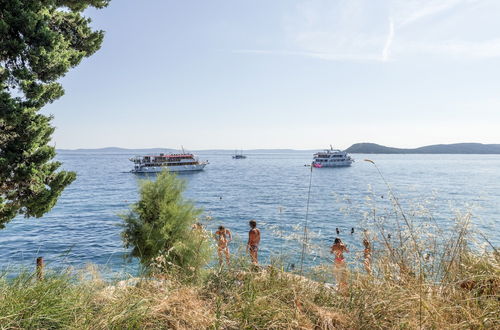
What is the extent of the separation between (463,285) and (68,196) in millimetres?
62177

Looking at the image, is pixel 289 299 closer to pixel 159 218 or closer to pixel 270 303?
pixel 270 303

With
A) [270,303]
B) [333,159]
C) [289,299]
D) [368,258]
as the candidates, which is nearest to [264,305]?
[270,303]

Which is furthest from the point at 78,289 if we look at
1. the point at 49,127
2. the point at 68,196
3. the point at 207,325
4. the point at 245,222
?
the point at 68,196

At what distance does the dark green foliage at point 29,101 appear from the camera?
7559 mm

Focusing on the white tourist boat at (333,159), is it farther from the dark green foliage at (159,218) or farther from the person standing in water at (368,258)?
the person standing in water at (368,258)

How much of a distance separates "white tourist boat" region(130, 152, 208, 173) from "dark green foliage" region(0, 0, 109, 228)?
67337mm

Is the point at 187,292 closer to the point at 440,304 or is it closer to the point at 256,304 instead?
the point at 256,304

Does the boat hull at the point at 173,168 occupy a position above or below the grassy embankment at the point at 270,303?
below

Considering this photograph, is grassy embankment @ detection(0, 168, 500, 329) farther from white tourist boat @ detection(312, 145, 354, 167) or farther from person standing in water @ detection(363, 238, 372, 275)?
white tourist boat @ detection(312, 145, 354, 167)

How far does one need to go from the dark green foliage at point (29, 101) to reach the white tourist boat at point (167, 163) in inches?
2651

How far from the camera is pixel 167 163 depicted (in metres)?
80.3

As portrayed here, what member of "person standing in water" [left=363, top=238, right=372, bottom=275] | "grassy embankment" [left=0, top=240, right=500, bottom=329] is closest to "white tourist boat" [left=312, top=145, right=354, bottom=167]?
"person standing in water" [left=363, top=238, right=372, bottom=275]

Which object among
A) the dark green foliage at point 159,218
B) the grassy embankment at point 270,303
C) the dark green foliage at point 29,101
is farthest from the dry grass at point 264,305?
the dark green foliage at point 159,218

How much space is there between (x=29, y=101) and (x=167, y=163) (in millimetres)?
74137
